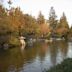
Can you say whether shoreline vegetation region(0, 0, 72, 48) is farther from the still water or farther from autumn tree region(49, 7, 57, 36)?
the still water

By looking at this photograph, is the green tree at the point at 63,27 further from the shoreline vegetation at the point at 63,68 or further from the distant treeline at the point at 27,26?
the shoreline vegetation at the point at 63,68

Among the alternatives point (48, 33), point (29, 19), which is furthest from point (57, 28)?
point (29, 19)

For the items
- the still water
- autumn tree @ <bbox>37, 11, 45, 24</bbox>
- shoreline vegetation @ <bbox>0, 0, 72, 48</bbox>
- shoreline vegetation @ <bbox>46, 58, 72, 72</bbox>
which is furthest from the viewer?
autumn tree @ <bbox>37, 11, 45, 24</bbox>

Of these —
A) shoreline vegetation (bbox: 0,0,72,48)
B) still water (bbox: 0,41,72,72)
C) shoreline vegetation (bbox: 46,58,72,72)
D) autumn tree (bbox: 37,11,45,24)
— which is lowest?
still water (bbox: 0,41,72,72)

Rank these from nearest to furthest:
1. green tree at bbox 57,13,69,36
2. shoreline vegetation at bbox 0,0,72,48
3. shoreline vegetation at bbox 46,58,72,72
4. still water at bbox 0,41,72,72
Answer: shoreline vegetation at bbox 46,58,72,72 < still water at bbox 0,41,72,72 < shoreline vegetation at bbox 0,0,72,48 < green tree at bbox 57,13,69,36

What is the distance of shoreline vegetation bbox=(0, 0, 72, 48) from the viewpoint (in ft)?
167

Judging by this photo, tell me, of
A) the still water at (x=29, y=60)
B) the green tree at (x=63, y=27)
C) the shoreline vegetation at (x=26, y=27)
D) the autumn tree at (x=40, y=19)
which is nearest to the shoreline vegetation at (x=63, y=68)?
the still water at (x=29, y=60)

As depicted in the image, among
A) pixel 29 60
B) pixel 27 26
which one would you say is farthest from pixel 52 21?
pixel 29 60

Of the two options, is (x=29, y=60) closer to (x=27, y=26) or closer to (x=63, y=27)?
(x=27, y=26)

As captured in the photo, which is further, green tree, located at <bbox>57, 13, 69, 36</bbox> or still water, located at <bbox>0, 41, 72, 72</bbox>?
green tree, located at <bbox>57, 13, 69, 36</bbox>

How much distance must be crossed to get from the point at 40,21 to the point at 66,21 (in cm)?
1563

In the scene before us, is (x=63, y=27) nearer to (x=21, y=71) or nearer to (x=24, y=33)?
(x=24, y=33)

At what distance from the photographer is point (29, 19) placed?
7931cm

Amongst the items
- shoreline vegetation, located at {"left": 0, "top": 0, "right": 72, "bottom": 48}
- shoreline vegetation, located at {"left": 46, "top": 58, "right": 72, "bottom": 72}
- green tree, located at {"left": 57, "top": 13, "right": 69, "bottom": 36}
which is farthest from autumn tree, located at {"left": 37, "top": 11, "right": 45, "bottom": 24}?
shoreline vegetation, located at {"left": 46, "top": 58, "right": 72, "bottom": 72}
